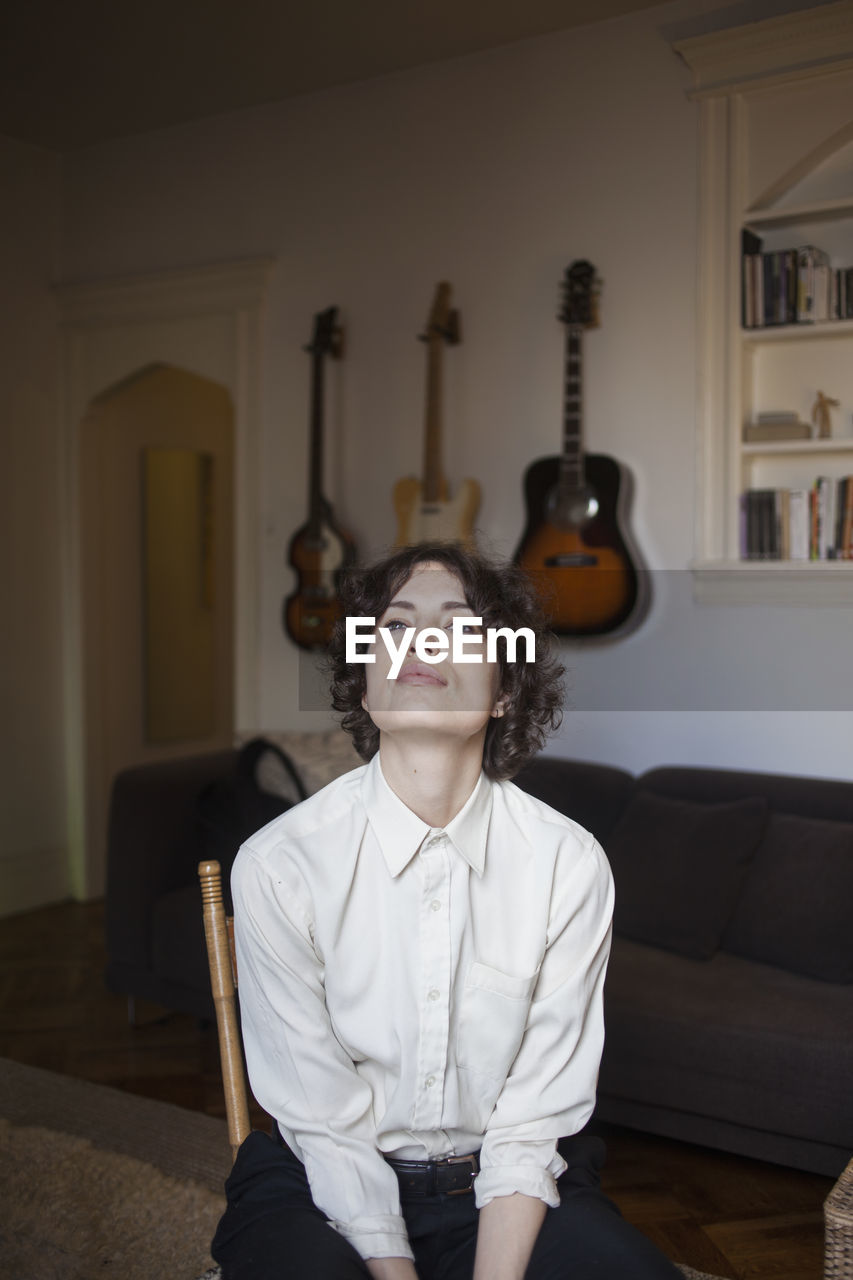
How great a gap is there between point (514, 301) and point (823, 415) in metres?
1.09

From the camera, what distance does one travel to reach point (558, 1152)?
4.43ft

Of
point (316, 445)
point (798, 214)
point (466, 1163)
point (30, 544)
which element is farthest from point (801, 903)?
point (30, 544)

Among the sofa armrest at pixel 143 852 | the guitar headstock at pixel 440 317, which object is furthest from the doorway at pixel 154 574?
the sofa armrest at pixel 143 852

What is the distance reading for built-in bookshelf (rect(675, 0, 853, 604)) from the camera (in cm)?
311

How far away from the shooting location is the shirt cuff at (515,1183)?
1.21 m

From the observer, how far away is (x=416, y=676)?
1.22 metres

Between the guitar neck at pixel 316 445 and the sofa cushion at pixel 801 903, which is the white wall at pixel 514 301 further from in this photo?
the sofa cushion at pixel 801 903

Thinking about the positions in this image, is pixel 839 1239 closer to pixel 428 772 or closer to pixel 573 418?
pixel 428 772

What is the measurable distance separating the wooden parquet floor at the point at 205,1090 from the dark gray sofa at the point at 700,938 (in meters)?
0.09

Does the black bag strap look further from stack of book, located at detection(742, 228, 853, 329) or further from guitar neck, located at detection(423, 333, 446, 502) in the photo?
stack of book, located at detection(742, 228, 853, 329)

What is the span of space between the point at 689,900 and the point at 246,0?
9.45ft

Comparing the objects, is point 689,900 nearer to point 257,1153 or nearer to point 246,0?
point 257,1153

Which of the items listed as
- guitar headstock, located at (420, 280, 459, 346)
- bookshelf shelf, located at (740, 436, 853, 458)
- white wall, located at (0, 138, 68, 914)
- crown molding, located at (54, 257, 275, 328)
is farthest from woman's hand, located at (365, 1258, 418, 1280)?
white wall, located at (0, 138, 68, 914)

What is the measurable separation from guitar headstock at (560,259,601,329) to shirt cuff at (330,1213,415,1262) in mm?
2797
